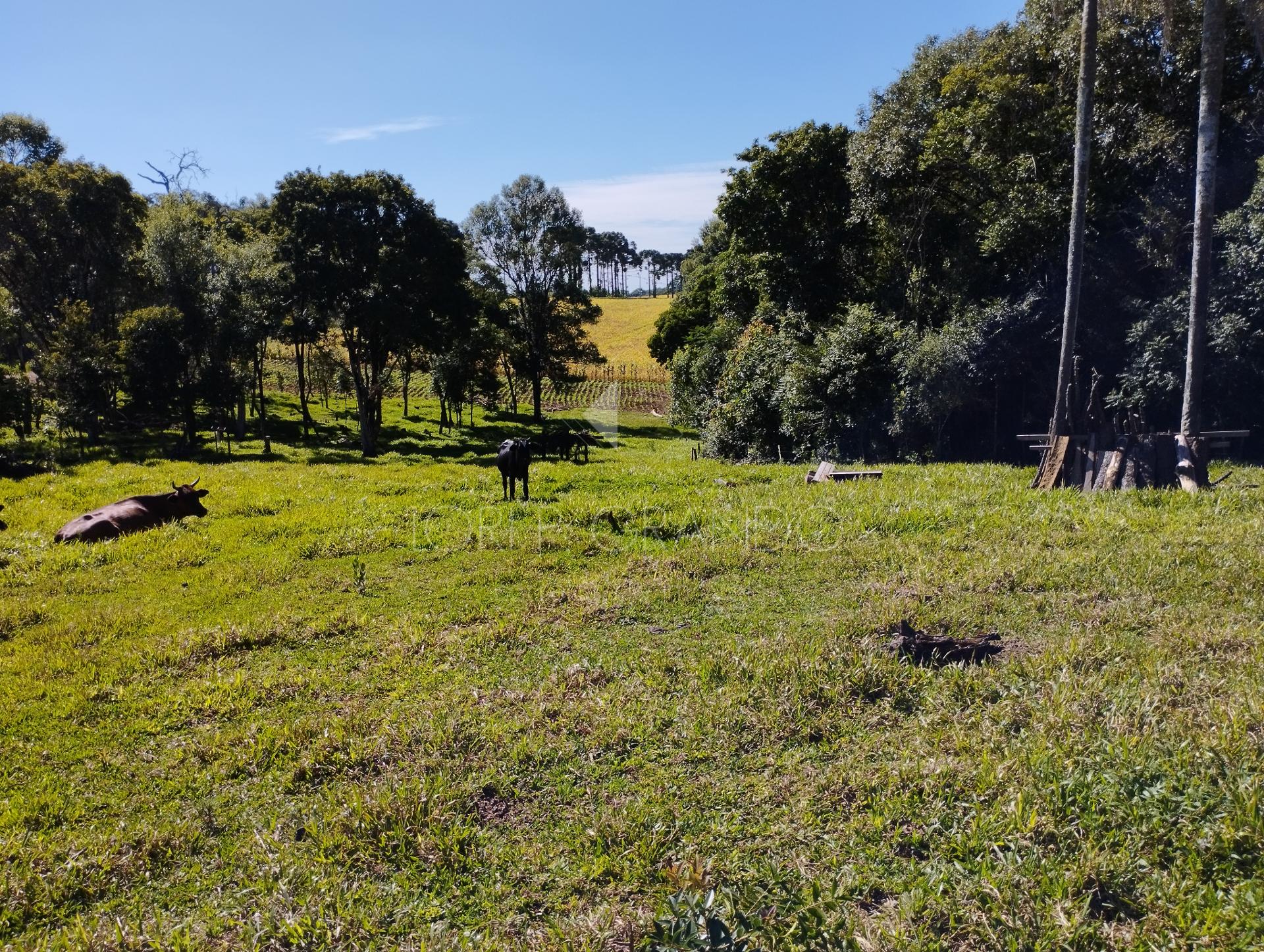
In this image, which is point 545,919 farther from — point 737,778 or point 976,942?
point 976,942

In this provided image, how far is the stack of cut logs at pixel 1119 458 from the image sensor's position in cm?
1336

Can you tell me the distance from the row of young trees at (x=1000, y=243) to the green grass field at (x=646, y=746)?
11310mm

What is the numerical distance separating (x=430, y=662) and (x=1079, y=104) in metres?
19.1

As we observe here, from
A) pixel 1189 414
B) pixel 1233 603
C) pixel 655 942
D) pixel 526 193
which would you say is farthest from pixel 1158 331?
pixel 526 193

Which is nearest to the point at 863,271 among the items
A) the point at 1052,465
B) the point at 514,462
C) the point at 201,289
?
the point at 1052,465

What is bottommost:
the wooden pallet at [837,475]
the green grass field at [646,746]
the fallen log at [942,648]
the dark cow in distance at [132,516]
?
the green grass field at [646,746]

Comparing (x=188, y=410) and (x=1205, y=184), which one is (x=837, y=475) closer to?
(x=1205, y=184)

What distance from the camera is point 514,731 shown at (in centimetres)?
578

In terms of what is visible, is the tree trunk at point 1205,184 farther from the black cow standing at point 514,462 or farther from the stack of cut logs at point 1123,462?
the black cow standing at point 514,462

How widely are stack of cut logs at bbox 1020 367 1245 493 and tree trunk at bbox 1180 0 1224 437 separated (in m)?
2.09

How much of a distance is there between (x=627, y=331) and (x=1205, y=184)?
294ft

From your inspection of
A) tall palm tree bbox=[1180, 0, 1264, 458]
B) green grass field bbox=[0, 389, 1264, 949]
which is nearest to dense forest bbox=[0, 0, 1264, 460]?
tall palm tree bbox=[1180, 0, 1264, 458]

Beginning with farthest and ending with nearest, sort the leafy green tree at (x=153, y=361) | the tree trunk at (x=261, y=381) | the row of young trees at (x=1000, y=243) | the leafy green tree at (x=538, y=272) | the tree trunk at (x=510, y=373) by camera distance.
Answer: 1. the tree trunk at (x=510, y=373)
2. the leafy green tree at (x=538, y=272)
3. the tree trunk at (x=261, y=381)
4. the leafy green tree at (x=153, y=361)
5. the row of young trees at (x=1000, y=243)

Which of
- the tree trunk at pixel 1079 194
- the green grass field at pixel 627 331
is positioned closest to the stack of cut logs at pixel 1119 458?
the tree trunk at pixel 1079 194
